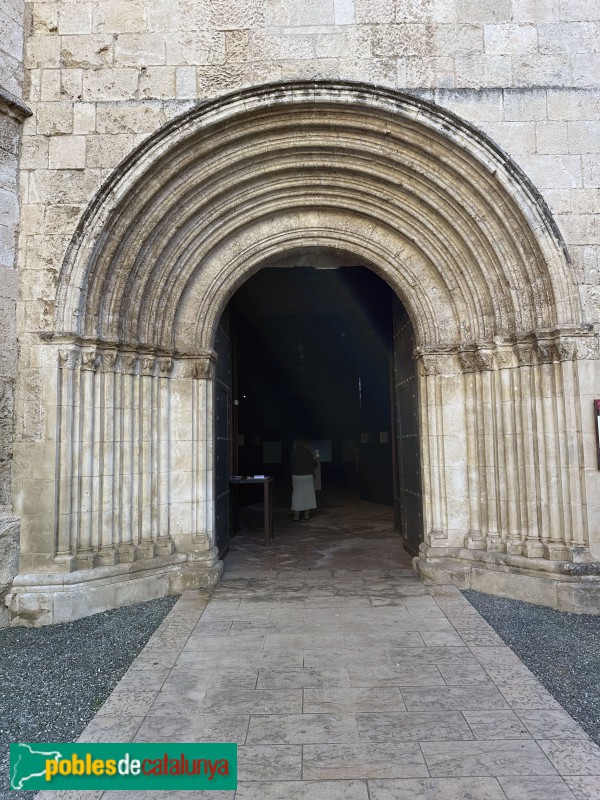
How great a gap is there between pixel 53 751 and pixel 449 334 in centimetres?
434

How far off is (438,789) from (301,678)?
1.10 m

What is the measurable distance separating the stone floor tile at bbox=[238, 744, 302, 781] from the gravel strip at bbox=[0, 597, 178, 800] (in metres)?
0.85

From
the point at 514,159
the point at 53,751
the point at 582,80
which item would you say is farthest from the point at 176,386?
the point at 582,80

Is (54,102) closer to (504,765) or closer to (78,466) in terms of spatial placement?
(78,466)

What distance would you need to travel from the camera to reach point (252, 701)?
2.78 metres

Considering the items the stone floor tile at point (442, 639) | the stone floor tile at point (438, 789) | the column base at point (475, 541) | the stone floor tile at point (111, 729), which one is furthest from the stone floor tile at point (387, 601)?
the stone floor tile at point (111, 729)

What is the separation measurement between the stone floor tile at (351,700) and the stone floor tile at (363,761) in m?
0.31

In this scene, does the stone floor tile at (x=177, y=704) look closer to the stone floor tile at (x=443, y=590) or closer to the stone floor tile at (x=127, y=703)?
the stone floor tile at (x=127, y=703)

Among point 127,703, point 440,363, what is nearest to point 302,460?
point 440,363

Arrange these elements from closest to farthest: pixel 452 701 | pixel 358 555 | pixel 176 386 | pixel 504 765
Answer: pixel 504 765 < pixel 452 701 < pixel 176 386 < pixel 358 555

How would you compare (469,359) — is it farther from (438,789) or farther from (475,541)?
(438,789)

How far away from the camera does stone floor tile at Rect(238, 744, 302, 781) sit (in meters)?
2.16

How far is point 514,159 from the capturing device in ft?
14.9

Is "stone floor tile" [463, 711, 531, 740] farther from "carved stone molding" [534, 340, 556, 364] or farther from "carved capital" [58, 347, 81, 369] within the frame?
"carved capital" [58, 347, 81, 369]
